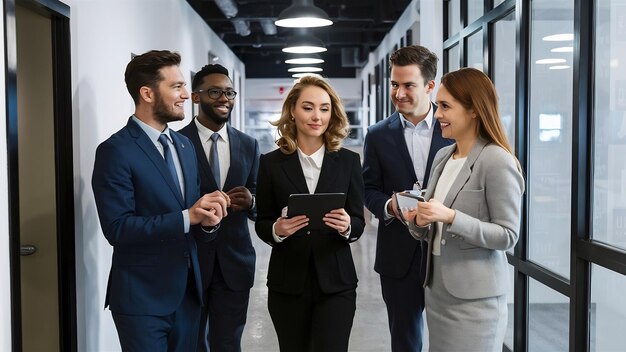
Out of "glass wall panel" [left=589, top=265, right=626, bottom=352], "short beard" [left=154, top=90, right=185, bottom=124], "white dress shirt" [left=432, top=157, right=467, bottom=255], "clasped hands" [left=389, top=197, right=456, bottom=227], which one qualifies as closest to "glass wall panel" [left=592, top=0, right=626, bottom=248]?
"glass wall panel" [left=589, top=265, right=626, bottom=352]

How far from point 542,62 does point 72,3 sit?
97.9 inches

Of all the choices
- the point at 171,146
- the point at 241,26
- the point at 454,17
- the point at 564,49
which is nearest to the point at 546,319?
the point at 564,49

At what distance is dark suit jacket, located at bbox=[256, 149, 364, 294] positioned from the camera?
2797 millimetres

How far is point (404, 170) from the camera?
3221 millimetres

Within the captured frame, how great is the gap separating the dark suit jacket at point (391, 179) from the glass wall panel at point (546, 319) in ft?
3.02

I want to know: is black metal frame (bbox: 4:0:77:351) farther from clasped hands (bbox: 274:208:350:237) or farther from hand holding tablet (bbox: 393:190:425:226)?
hand holding tablet (bbox: 393:190:425:226)

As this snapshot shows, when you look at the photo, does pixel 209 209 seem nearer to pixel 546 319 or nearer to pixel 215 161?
pixel 215 161

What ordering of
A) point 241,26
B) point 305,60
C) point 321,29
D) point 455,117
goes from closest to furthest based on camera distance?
point 455,117
point 305,60
point 241,26
point 321,29

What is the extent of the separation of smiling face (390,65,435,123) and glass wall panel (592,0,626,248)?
75cm

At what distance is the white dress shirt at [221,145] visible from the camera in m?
3.48

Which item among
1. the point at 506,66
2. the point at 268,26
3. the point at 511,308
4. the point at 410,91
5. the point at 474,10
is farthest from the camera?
the point at 268,26

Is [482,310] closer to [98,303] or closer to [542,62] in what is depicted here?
[542,62]

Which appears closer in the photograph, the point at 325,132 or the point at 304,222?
the point at 304,222

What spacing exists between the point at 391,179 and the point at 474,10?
8.38ft
